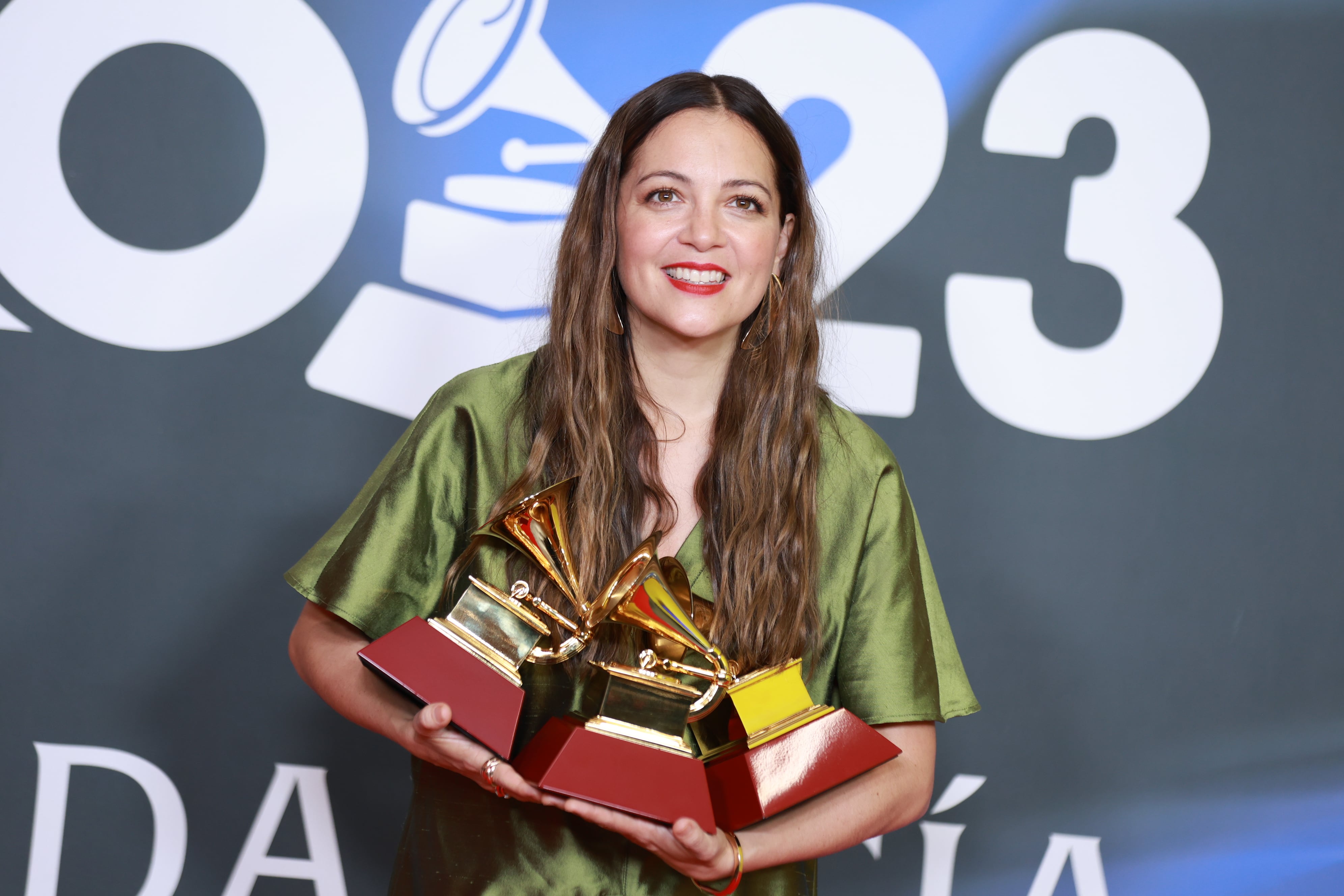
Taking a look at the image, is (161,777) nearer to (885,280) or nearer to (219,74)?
(219,74)

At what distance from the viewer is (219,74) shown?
214 cm

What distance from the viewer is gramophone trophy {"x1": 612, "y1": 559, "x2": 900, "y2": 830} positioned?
110 cm

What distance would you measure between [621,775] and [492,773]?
0.13m

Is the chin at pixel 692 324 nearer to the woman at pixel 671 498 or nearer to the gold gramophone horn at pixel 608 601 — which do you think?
the woman at pixel 671 498

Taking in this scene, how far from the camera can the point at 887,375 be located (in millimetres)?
2123

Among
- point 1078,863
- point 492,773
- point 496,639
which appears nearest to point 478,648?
point 496,639

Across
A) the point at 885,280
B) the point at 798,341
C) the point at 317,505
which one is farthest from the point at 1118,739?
the point at 317,505

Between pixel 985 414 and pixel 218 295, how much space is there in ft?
5.24

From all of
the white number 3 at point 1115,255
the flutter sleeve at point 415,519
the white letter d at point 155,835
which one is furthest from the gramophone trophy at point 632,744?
the white letter d at point 155,835

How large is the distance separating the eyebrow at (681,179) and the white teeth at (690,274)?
0.11 m

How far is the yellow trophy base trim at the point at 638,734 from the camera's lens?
108cm

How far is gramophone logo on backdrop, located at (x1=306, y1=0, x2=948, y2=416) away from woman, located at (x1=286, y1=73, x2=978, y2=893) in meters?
0.70

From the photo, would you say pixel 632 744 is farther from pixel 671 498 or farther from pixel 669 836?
pixel 671 498

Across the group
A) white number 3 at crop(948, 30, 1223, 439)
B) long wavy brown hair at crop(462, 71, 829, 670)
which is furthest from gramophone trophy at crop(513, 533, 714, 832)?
white number 3 at crop(948, 30, 1223, 439)
